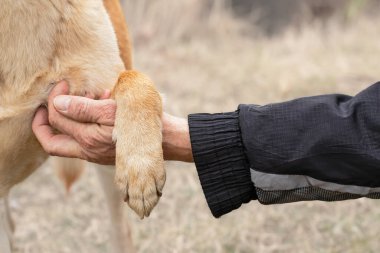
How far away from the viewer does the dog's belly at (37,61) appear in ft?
8.29

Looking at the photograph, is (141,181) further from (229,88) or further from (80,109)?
(229,88)

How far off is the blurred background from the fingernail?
1.28 meters

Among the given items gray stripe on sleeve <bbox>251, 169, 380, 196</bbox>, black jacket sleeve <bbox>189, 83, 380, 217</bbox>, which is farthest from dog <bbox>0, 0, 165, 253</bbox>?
gray stripe on sleeve <bbox>251, 169, 380, 196</bbox>

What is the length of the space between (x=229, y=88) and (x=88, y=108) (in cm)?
355

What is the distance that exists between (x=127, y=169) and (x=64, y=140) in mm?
399

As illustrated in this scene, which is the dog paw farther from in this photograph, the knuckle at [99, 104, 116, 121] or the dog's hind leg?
the dog's hind leg

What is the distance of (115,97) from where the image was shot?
96.0 inches

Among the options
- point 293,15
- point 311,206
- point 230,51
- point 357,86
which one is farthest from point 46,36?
point 293,15

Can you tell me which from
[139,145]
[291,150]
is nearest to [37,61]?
[139,145]

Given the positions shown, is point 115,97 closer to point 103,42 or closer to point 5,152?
point 103,42

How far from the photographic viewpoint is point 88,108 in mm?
2441

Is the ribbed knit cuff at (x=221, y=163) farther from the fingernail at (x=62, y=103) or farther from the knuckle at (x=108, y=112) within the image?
the fingernail at (x=62, y=103)

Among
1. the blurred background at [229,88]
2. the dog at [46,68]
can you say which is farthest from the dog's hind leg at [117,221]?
the dog at [46,68]

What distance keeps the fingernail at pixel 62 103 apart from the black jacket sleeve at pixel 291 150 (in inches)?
16.9
